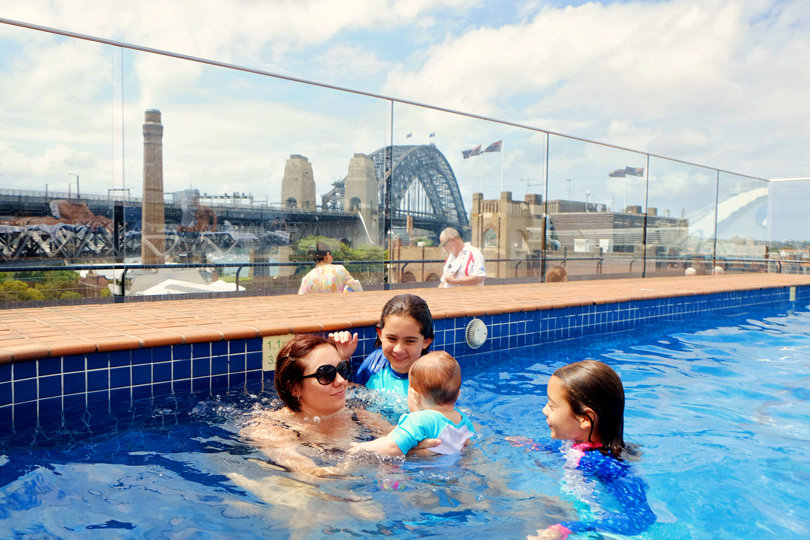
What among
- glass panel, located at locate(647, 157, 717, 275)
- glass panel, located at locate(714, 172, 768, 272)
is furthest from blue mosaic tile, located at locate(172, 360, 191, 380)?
glass panel, located at locate(714, 172, 768, 272)

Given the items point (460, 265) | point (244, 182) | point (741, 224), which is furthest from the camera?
point (741, 224)

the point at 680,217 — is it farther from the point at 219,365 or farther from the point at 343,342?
the point at 219,365

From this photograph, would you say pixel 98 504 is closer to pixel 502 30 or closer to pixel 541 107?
pixel 502 30

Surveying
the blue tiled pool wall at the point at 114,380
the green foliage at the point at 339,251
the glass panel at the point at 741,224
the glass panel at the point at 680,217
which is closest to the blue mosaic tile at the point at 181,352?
the blue tiled pool wall at the point at 114,380

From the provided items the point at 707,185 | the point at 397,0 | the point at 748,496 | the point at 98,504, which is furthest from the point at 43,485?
the point at 707,185

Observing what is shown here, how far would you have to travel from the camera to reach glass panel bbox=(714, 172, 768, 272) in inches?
484

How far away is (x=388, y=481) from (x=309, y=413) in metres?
0.48

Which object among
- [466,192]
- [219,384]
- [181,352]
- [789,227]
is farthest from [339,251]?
[789,227]

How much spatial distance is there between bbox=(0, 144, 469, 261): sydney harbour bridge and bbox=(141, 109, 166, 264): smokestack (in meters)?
0.06

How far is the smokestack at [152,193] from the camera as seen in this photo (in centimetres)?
453

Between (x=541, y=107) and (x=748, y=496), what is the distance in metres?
33.3

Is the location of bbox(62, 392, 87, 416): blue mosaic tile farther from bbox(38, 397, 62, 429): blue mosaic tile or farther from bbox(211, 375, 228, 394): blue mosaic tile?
bbox(211, 375, 228, 394): blue mosaic tile

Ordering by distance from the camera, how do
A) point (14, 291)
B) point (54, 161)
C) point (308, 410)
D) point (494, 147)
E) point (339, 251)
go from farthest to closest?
point (494, 147)
point (339, 251)
point (54, 161)
point (14, 291)
point (308, 410)

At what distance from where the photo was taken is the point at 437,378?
228 cm
